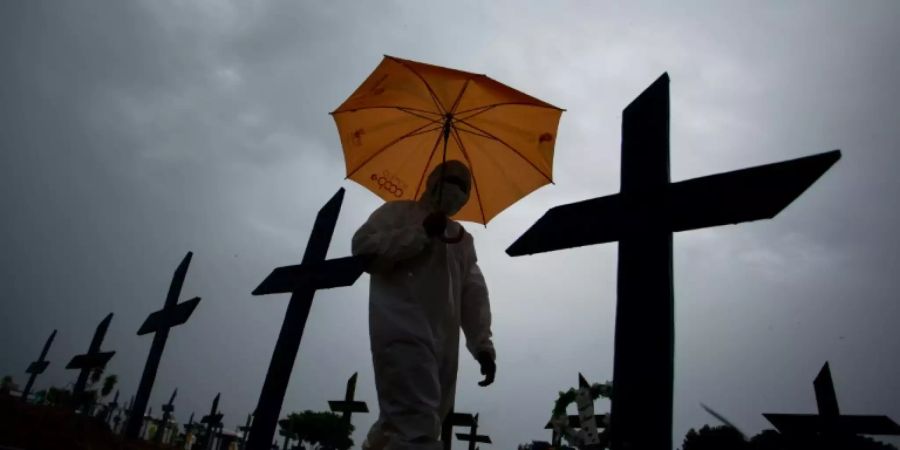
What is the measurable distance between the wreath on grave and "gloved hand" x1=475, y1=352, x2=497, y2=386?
241 inches

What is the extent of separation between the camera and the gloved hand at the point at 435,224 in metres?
3.12

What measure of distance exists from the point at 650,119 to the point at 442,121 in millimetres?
1695

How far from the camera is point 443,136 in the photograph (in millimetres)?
3984

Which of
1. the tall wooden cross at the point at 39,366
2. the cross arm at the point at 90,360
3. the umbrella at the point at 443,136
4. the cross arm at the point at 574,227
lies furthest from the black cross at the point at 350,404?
the tall wooden cross at the point at 39,366

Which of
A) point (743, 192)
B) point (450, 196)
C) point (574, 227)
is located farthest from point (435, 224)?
point (743, 192)

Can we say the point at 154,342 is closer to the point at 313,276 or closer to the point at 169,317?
the point at 169,317

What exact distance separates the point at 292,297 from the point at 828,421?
6.25 m

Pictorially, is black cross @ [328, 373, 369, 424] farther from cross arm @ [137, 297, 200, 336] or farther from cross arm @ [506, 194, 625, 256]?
cross arm @ [506, 194, 625, 256]

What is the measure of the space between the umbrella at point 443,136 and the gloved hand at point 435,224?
64 cm

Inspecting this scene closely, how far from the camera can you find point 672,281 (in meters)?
2.10

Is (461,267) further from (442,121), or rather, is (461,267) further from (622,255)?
(622,255)

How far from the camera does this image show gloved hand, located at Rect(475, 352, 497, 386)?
3337 millimetres

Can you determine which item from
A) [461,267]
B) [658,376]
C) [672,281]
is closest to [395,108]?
[461,267]

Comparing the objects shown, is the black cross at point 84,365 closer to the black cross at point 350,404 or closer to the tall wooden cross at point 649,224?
the black cross at point 350,404
